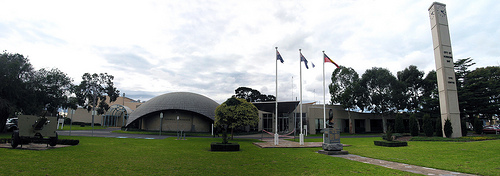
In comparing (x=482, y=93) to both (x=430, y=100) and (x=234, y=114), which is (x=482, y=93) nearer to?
(x=430, y=100)

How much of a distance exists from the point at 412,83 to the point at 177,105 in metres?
39.3

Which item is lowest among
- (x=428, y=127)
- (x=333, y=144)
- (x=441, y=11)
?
(x=333, y=144)

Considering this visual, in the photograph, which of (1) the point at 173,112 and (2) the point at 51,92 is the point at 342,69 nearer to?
(1) the point at 173,112

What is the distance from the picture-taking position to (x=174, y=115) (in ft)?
127

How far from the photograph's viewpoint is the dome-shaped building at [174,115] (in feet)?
126

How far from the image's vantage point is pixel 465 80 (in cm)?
3309

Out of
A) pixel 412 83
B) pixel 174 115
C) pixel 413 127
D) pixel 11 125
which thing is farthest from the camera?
pixel 412 83

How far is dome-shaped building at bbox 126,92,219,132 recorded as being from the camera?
38281 mm

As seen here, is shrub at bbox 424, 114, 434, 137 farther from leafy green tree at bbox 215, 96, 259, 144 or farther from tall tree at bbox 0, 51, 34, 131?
tall tree at bbox 0, 51, 34, 131

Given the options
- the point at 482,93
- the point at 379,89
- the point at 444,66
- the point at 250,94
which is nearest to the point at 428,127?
the point at 444,66

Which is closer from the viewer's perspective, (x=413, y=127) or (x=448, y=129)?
(x=448, y=129)

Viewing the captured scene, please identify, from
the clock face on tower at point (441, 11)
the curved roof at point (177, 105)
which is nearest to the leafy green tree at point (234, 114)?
the curved roof at point (177, 105)

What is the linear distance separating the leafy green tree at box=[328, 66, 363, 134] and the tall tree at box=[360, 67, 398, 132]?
1.35 m

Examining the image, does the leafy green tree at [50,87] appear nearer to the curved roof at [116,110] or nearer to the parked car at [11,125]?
the parked car at [11,125]
